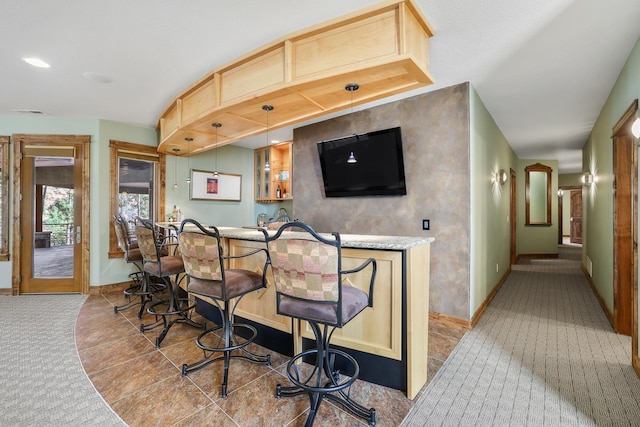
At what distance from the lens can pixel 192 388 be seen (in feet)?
6.75

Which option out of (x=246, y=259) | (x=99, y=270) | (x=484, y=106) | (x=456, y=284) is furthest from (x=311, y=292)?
(x=99, y=270)

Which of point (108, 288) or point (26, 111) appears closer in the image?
point (26, 111)

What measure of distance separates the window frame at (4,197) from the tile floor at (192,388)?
111 inches

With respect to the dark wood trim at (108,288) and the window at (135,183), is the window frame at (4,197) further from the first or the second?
the window at (135,183)

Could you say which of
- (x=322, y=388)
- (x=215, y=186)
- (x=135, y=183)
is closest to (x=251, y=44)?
(x=322, y=388)

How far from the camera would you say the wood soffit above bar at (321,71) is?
1971 millimetres

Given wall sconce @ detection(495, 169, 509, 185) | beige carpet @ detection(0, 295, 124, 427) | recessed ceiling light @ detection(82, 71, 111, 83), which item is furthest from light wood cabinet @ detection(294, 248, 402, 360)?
wall sconce @ detection(495, 169, 509, 185)

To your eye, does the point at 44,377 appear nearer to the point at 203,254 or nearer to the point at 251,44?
the point at 203,254

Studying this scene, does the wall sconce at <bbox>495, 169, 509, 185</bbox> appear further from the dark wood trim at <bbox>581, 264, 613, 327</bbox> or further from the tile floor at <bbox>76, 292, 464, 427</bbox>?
the tile floor at <bbox>76, 292, 464, 427</bbox>

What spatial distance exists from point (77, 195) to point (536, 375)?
5.88m

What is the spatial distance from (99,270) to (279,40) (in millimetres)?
4287

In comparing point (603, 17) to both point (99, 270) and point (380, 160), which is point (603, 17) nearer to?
point (380, 160)

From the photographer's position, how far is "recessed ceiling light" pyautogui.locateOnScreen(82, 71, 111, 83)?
3.05 m

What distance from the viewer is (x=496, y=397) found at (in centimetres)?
199
